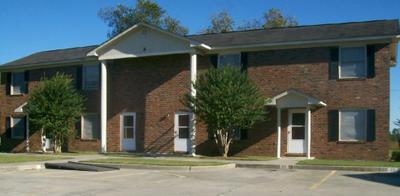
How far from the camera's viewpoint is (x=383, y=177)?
1644cm

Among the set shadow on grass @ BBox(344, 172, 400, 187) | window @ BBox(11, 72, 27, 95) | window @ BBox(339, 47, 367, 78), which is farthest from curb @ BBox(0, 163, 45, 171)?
window @ BBox(11, 72, 27, 95)

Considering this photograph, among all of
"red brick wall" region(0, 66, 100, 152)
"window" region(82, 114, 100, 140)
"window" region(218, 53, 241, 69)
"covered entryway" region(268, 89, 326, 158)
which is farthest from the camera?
"red brick wall" region(0, 66, 100, 152)

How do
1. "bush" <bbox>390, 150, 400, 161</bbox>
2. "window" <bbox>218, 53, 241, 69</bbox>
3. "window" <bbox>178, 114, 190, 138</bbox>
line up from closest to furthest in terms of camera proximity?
"bush" <bbox>390, 150, 400, 161</bbox>, "window" <bbox>218, 53, 241, 69</bbox>, "window" <bbox>178, 114, 190, 138</bbox>

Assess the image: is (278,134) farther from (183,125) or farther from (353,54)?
(183,125)

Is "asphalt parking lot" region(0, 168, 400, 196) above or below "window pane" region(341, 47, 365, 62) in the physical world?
below

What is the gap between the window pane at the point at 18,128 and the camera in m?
33.5

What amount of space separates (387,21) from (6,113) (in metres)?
22.9

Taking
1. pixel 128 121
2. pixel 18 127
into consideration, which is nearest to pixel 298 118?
pixel 128 121

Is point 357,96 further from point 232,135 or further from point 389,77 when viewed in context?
point 232,135

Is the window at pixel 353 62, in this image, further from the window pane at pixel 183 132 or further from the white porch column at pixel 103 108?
the white porch column at pixel 103 108

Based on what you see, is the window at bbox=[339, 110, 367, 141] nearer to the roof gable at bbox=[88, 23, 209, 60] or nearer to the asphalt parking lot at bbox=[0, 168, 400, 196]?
the asphalt parking lot at bbox=[0, 168, 400, 196]

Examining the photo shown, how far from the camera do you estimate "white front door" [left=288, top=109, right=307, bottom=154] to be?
24.7 metres

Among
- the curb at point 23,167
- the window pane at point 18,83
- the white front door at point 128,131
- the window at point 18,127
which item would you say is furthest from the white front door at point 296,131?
the window pane at point 18,83

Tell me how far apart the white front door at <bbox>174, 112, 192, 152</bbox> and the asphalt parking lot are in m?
8.89
